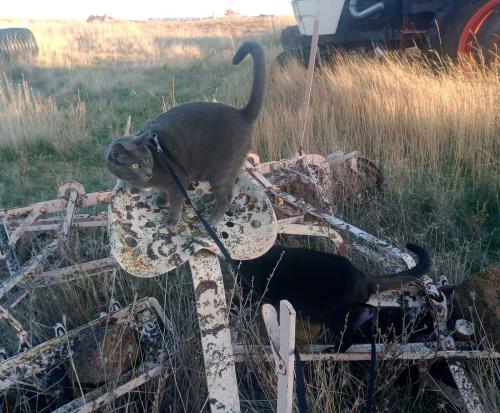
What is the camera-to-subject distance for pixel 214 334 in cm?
164

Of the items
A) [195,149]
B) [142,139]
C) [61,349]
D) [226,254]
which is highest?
[142,139]

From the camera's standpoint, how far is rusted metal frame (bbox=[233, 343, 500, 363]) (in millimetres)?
1813

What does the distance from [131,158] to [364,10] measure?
17.1 feet

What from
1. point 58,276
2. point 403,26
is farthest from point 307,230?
point 403,26

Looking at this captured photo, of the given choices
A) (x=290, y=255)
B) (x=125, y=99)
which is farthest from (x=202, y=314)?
(x=125, y=99)

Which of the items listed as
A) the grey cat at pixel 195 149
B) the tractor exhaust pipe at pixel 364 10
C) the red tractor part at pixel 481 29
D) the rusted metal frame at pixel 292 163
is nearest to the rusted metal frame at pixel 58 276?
the grey cat at pixel 195 149

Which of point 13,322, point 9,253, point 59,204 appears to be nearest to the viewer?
point 13,322

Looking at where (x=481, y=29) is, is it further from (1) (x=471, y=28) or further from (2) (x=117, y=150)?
(2) (x=117, y=150)

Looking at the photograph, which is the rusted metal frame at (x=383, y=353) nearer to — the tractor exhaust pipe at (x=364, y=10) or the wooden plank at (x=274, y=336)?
the wooden plank at (x=274, y=336)

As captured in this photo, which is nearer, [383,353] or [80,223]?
[383,353]

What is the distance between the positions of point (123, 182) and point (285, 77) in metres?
4.65

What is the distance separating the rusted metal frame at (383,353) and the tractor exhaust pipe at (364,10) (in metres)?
5.27

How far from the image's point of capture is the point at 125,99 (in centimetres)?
873

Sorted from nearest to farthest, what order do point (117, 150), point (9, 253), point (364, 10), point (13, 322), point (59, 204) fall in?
point (13, 322), point (117, 150), point (9, 253), point (59, 204), point (364, 10)
